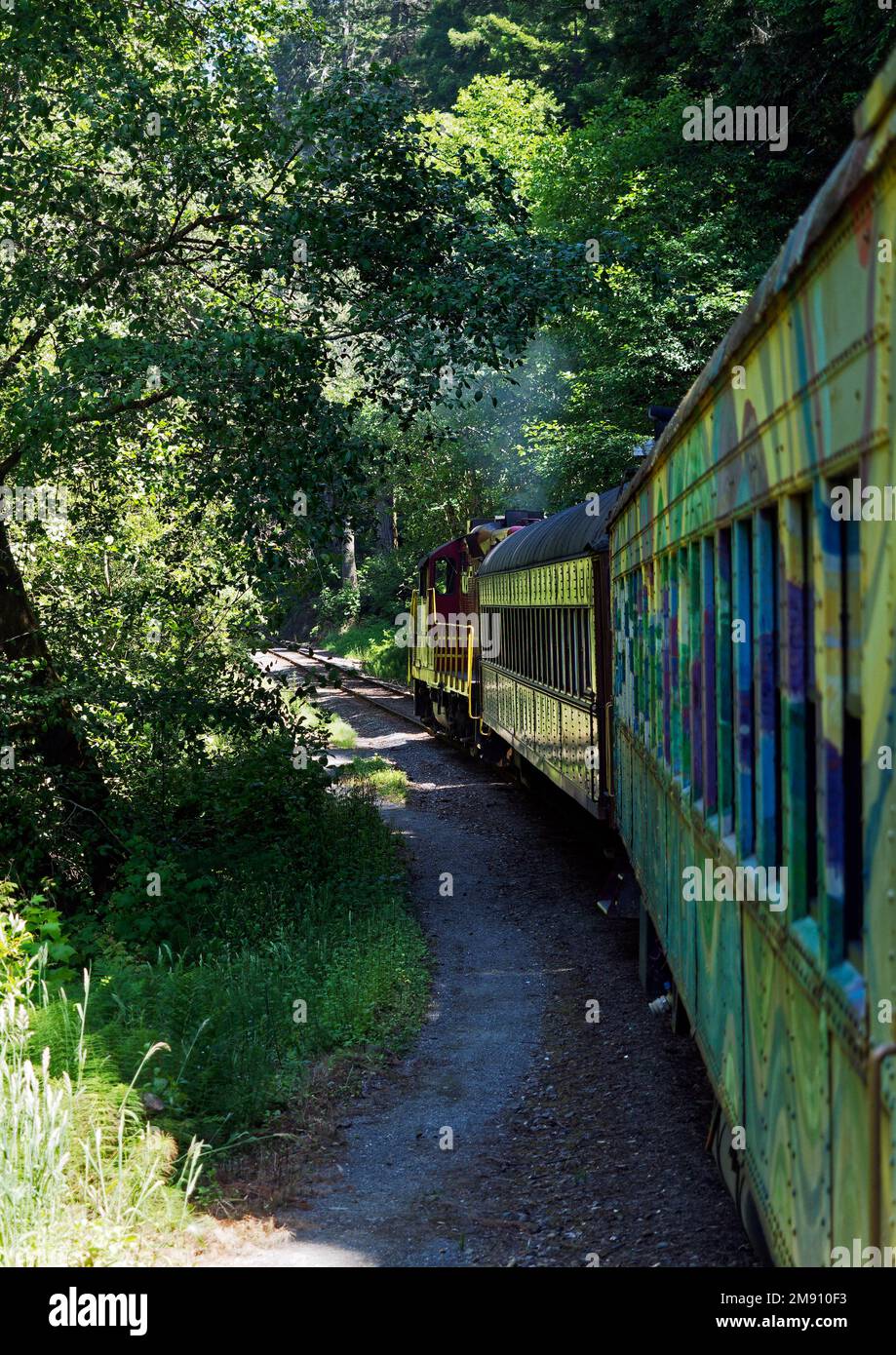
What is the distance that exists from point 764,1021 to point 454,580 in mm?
19111

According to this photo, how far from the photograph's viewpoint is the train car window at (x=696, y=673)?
4891 mm

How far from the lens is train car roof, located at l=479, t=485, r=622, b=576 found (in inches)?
420

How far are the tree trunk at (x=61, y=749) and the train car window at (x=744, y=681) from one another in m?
8.33

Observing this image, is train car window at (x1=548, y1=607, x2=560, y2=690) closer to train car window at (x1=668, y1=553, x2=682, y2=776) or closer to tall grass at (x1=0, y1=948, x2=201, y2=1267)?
train car window at (x1=668, y1=553, x2=682, y2=776)

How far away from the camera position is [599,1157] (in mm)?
6328

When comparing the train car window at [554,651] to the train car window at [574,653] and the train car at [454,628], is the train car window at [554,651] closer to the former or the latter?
the train car window at [574,653]

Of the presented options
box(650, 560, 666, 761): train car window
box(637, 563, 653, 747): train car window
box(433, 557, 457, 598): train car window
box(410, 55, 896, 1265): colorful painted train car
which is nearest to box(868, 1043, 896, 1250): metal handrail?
box(410, 55, 896, 1265): colorful painted train car

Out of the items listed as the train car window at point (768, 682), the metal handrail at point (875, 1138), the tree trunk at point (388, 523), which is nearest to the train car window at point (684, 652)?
the train car window at point (768, 682)

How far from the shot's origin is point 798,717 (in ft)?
9.75

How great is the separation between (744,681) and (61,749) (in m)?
9.07

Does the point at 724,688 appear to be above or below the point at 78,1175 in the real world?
above

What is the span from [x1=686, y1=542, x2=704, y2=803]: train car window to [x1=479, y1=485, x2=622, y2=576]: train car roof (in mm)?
4711

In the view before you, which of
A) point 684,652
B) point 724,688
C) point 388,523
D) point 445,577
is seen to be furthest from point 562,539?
point 388,523

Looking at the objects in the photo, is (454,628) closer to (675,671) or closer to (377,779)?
(377,779)
